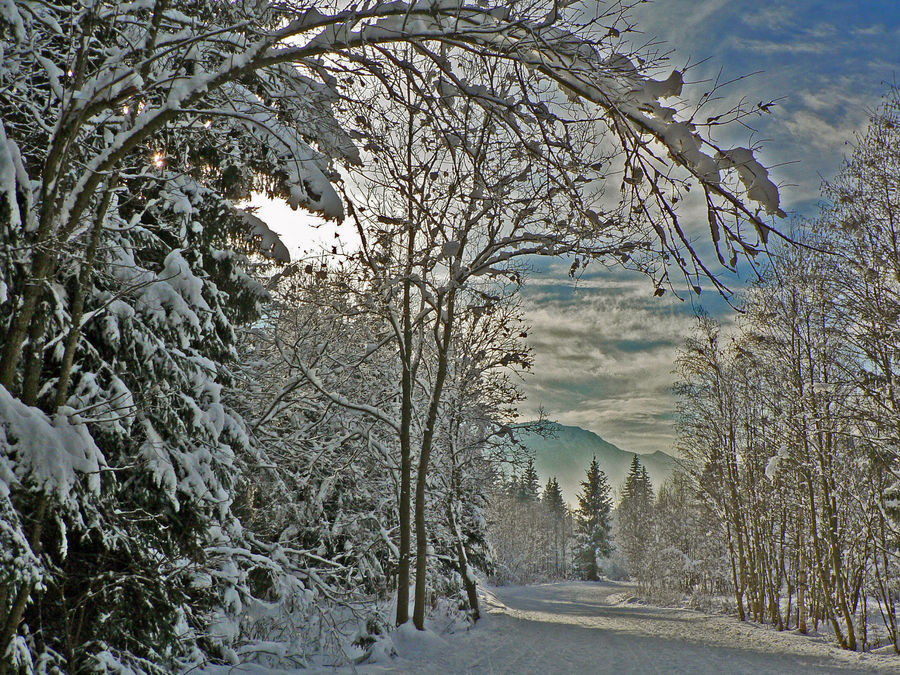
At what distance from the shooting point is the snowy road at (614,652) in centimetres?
906

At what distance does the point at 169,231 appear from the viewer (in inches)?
244

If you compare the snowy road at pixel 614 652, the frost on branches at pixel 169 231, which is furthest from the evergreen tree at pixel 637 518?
the frost on branches at pixel 169 231

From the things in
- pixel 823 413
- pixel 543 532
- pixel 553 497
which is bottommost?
pixel 543 532

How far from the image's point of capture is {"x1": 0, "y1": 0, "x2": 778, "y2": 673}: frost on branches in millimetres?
2496

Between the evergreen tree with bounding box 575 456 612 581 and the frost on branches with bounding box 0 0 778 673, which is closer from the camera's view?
the frost on branches with bounding box 0 0 778 673

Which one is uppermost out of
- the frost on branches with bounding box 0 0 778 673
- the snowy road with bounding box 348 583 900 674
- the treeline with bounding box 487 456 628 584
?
the frost on branches with bounding box 0 0 778 673

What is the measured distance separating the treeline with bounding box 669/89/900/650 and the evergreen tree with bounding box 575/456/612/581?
132 feet

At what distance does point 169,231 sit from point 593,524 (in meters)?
65.5

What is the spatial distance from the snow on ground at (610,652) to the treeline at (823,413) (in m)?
2.12

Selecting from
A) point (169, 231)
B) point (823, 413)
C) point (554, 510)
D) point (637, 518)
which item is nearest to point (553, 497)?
point (554, 510)

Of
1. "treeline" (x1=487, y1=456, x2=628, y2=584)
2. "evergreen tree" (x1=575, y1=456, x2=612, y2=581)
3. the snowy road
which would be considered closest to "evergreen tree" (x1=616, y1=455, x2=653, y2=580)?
"evergreen tree" (x1=575, y1=456, x2=612, y2=581)

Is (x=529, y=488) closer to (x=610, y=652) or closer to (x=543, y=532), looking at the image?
(x=543, y=532)

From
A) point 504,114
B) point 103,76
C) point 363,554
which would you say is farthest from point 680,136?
point 363,554

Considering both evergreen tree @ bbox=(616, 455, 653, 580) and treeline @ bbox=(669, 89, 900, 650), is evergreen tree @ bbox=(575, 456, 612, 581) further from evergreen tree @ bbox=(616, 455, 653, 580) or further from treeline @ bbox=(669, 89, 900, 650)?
treeline @ bbox=(669, 89, 900, 650)
